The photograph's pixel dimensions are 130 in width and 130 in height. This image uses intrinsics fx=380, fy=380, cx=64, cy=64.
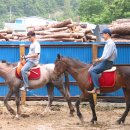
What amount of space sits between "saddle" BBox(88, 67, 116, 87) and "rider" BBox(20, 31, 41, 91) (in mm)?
2003

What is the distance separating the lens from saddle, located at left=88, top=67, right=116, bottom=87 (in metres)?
11.0

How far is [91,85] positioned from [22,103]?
4313 millimetres

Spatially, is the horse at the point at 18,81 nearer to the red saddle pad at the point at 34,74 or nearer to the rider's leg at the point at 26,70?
the red saddle pad at the point at 34,74

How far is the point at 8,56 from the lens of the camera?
48.3 ft

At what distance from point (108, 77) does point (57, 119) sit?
2249mm

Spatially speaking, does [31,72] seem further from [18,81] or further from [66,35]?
[66,35]

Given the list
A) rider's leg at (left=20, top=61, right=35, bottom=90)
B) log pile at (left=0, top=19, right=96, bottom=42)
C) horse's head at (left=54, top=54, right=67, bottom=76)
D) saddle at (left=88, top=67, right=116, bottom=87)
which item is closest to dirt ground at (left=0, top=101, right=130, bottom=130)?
rider's leg at (left=20, top=61, right=35, bottom=90)

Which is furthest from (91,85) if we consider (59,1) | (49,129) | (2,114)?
(59,1)

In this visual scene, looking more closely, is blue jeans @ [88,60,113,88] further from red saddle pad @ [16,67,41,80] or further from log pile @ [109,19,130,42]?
log pile @ [109,19,130,42]

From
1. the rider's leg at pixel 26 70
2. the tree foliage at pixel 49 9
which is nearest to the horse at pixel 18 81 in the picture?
the rider's leg at pixel 26 70

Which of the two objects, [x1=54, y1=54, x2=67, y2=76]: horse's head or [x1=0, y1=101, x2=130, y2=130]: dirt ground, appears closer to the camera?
→ [x1=0, y1=101, x2=130, y2=130]: dirt ground

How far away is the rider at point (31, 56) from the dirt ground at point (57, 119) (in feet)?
3.90

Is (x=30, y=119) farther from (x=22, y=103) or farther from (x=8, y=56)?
(x=8, y=56)

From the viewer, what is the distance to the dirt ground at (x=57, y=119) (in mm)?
10685
